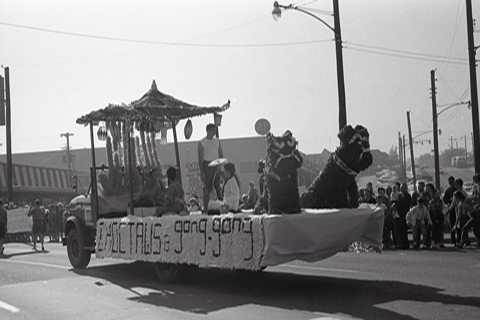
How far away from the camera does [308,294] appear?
914 cm

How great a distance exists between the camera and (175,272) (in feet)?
35.4

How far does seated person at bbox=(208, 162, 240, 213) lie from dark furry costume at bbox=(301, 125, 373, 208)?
1.26m

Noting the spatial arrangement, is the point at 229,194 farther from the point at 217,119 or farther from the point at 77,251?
the point at 77,251

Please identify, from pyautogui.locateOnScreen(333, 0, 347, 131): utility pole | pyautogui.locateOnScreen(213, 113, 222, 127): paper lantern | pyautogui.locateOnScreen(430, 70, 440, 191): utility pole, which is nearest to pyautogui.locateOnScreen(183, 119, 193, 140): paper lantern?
pyautogui.locateOnScreen(213, 113, 222, 127): paper lantern

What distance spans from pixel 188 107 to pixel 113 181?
2.37 metres

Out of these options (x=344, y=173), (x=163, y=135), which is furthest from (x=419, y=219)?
(x=163, y=135)

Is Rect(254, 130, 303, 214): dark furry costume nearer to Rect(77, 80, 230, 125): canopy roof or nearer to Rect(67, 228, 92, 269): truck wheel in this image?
Rect(77, 80, 230, 125): canopy roof

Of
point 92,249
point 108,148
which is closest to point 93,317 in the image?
point 92,249

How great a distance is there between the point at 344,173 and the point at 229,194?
204 centimetres

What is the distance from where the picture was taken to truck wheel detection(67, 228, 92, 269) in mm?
13719

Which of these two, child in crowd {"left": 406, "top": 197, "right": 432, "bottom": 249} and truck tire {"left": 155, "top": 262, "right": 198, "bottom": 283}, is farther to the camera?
child in crowd {"left": 406, "top": 197, "right": 432, "bottom": 249}

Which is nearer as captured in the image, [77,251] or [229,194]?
[229,194]

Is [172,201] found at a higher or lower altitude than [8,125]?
lower

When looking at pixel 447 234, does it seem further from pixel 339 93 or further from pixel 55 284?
pixel 55 284
